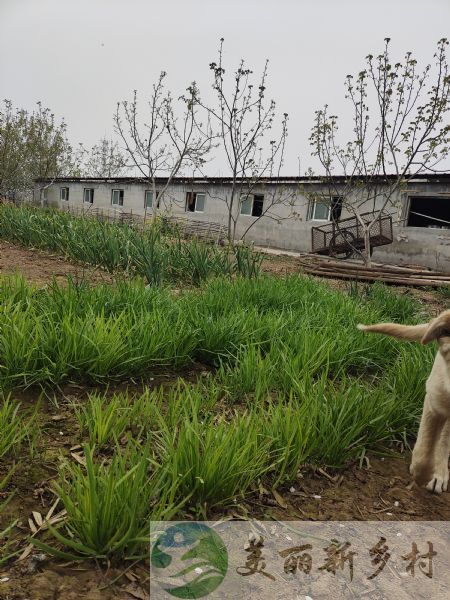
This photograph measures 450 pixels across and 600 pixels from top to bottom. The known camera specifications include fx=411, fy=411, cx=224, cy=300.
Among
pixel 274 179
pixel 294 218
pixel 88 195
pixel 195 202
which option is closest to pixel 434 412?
pixel 294 218

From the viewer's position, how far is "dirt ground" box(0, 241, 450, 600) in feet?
3.62

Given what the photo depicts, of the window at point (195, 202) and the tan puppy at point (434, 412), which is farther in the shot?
the window at point (195, 202)

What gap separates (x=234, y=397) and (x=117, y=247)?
12.7 ft

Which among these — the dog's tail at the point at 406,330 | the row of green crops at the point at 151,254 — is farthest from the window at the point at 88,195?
the dog's tail at the point at 406,330

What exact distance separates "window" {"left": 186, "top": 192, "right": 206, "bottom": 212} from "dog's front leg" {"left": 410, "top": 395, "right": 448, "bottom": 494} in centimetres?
1982

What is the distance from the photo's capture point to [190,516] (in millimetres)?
1409

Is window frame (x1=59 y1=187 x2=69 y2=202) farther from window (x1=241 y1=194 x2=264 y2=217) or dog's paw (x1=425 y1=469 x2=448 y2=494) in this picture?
dog's paw (x1=425 y1=469 x2=448 y2=494)

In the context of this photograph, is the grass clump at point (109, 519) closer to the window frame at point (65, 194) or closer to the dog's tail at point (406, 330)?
the dog's tail at point (406, 330)

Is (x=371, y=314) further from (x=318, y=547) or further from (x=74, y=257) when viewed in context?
(x=74, y=257)

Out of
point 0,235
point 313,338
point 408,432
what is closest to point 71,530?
point 408,432

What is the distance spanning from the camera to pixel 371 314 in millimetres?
3850

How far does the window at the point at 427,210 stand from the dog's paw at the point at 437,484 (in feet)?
46.8

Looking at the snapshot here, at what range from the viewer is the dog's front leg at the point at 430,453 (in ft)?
5.32

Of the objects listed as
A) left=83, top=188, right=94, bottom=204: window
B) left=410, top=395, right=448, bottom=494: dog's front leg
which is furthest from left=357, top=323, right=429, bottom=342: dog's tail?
left=83, top=188, right=94, bottom=204: window
